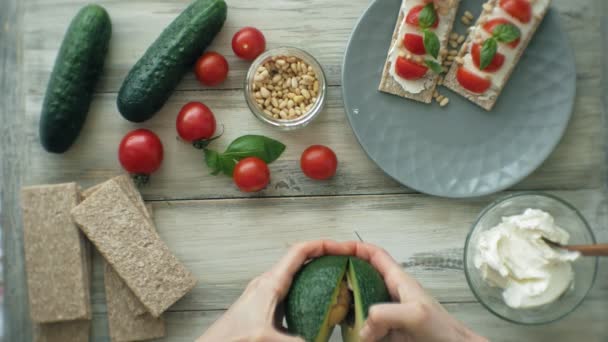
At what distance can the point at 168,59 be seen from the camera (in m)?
1.41

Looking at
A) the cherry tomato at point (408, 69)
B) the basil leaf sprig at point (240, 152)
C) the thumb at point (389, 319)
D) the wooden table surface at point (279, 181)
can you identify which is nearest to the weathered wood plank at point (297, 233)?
the wooden table surface at point (279, 181)

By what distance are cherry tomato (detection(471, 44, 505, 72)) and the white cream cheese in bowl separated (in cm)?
36

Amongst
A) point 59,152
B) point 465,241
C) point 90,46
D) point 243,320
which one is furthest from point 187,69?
point 465,241

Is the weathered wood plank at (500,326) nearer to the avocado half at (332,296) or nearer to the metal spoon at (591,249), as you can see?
the metal spoon at (591,249)

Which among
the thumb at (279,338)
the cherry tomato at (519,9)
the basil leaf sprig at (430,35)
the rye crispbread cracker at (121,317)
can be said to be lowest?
the rye crispbread cracker at (121,317)

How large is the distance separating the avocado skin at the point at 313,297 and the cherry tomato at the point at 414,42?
1.86ft

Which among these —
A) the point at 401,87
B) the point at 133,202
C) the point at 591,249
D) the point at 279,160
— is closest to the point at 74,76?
the point at 133,202

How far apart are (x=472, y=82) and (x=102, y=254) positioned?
102cm

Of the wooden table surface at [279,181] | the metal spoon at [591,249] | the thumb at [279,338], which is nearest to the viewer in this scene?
the thumb at [279,338]

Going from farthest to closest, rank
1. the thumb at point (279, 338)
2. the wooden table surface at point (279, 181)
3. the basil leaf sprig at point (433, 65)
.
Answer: the wooden table surface at point (279, 181), the basil leaf sprig at point (433, 65), the thumb at point (279, 338)

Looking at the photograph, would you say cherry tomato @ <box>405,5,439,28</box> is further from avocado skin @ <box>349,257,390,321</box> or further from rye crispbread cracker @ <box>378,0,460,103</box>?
avocado skin @ <box>349,257,390,321</box>

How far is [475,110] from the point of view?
1.46 metres

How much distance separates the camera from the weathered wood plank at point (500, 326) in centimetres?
149

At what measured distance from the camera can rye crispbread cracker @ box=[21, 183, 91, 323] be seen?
1434 millimetres
